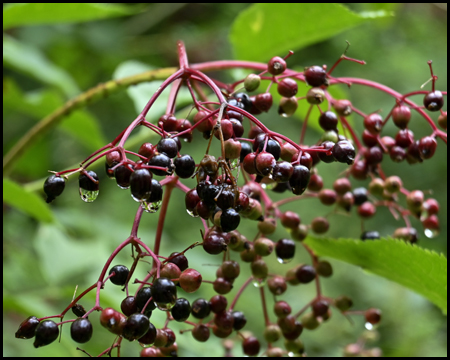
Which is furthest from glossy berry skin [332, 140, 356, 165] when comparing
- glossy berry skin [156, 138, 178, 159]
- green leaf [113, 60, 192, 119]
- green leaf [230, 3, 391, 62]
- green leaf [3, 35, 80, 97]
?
green leaf [3, 35, 80, 97]

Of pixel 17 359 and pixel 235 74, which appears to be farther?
pixel 235 74

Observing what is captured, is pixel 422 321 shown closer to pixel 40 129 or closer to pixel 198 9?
pixel 40 129

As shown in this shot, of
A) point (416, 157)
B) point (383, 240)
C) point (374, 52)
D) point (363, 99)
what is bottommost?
point (383, 240)

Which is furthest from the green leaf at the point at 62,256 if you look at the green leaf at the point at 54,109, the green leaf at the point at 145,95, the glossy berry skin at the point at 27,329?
the glossy berry skin at the point at 27,329

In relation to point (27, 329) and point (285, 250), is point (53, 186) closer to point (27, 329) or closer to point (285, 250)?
point (27, 329)

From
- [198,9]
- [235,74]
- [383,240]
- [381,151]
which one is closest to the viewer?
[383,240]

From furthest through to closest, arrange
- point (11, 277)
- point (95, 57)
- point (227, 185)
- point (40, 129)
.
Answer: point (95, 57)
point (11, 277)
point (40, 129)
point (227, 185)

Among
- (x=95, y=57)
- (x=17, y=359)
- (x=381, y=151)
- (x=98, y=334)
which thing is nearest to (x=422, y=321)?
(x=381, y=151)

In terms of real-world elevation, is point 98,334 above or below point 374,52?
below

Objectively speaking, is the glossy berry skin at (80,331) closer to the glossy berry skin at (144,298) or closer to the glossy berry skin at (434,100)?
the glossy berry skin at (144,298)
